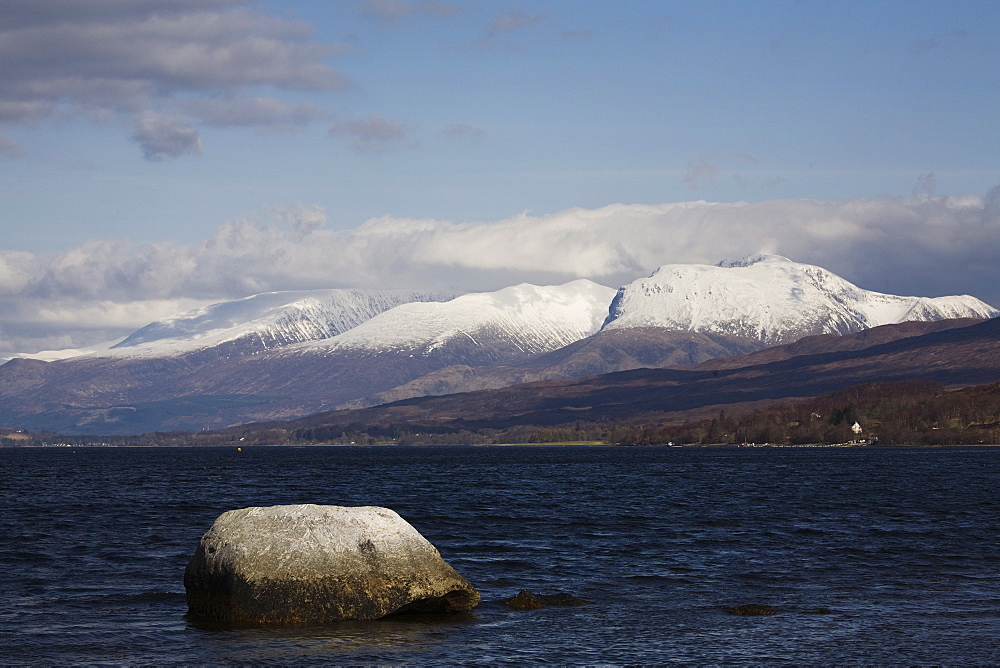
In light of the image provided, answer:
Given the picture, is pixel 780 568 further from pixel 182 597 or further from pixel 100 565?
pixel 100 565

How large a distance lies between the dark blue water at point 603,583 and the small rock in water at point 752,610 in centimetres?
56

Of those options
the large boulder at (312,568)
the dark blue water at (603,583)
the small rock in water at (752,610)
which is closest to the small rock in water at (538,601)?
the dark blue water at (603,583)

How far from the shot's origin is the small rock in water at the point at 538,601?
44.0 meters

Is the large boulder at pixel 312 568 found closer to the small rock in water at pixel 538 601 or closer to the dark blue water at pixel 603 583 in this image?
the dark blue water at pixel 603 583

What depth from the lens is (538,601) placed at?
146 ft

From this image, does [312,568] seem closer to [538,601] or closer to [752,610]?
[538,601]

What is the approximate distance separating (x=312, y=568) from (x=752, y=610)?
51.4 ft

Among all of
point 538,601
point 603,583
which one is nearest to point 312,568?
point 538,601

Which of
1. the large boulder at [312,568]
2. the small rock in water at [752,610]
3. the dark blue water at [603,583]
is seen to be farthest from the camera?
the small rock in water at [752,610]

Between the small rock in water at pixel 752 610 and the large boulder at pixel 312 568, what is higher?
the large boulder at pixel 312 568

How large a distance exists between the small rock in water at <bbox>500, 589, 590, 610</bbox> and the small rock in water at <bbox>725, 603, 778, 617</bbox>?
5.60 m

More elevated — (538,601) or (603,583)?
(538,601)

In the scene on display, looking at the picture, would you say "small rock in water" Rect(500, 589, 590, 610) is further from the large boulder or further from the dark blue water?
the large boulder

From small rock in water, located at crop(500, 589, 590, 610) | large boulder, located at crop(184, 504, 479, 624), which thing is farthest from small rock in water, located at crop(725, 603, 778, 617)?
large boulder, located at crop(184, 504, 479, 624)
